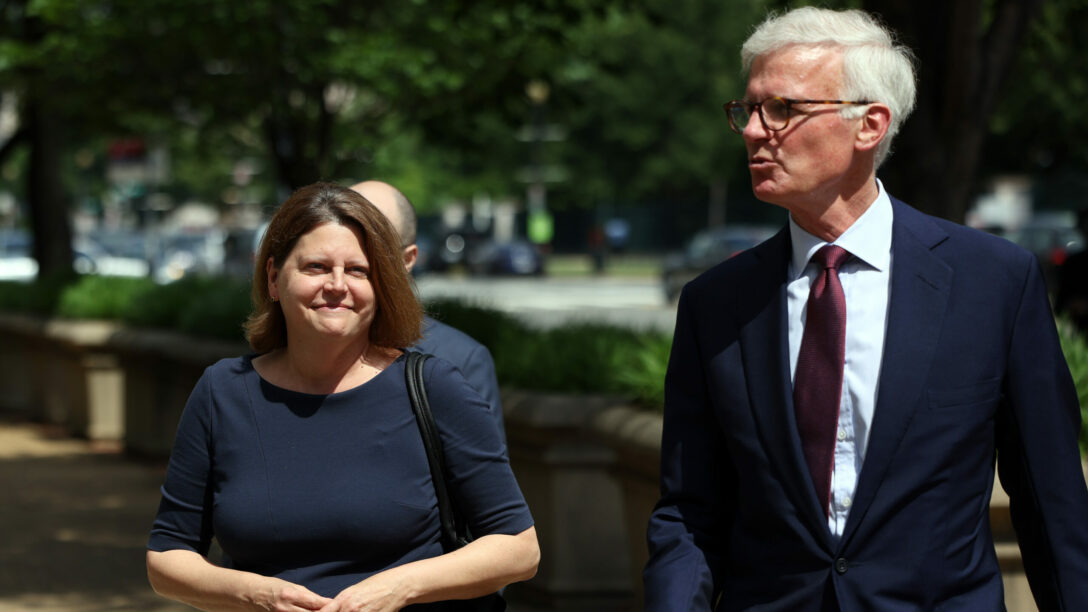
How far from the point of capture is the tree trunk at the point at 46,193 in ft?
61.7

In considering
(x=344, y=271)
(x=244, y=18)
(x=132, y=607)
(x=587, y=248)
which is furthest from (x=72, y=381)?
(x=587, y=248)

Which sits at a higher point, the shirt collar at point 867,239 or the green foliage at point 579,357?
the shirt collar at point 867,239

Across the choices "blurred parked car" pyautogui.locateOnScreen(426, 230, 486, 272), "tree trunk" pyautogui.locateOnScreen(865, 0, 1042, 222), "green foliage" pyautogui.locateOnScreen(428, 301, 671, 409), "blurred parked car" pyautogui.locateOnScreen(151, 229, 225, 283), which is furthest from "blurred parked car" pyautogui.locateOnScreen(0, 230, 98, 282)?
"tree trunk" pyautogui.locateOnScreen(865, 0, 1042, 222)

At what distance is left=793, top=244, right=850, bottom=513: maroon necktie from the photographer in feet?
9.01

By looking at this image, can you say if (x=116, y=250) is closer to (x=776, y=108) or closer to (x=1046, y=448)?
(x=776, y=108)

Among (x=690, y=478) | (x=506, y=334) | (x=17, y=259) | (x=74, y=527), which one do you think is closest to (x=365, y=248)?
(x=690, y=478)

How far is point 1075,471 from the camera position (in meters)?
2.76

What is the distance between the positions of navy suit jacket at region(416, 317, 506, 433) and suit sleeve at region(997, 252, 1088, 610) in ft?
5.30

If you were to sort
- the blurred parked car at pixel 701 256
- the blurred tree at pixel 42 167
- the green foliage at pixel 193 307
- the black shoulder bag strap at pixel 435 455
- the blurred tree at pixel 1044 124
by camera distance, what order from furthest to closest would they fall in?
the blurred parked car at pixel 701 256 → the blurred tree at pixel 1044 124 → the blurred tree at pixel 42 167 → the green foliage at pixel 193 307 → the black shoulder bag strap at pixel 435 455

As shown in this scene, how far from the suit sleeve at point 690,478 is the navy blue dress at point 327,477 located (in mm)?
309

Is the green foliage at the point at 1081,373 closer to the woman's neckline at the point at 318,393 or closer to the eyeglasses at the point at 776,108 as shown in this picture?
the eyeglasses at the point at 776,108

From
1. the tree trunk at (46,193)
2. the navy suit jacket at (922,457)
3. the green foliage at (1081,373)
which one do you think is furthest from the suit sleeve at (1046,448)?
the tree trunk at (46,193)

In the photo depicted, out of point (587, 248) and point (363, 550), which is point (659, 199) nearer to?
point (587, 248)

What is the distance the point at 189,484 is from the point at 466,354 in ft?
3.99
